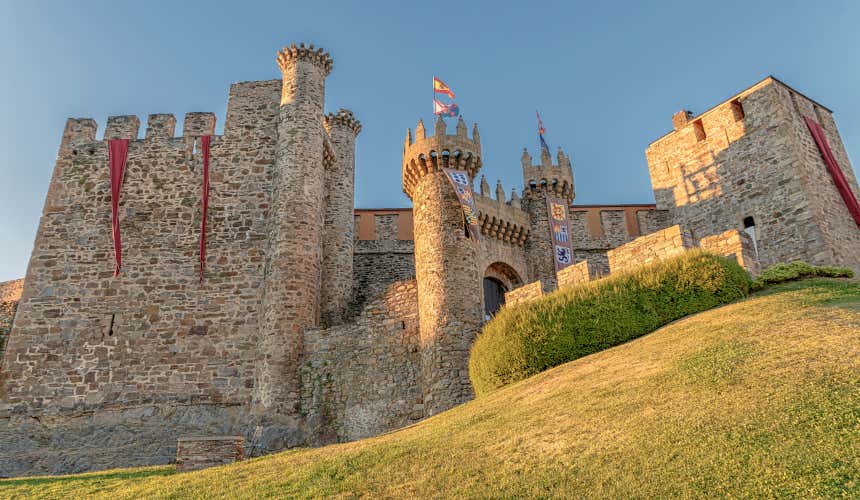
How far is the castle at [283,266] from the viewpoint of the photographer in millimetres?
16750

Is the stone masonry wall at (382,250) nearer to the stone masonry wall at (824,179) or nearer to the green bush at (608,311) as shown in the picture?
the green bush at (608,311)

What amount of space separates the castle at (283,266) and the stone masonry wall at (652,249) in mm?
51

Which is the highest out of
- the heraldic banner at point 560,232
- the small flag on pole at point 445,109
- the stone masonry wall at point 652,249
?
the small flag on pole at point 445,109

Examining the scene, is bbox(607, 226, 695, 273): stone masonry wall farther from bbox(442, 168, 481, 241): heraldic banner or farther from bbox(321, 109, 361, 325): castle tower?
bbox(321, 109, 361, 325): castle tower

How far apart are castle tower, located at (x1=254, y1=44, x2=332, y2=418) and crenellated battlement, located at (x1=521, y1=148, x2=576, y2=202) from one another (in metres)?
8.16

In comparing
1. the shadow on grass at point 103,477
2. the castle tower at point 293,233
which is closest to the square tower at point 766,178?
the castle tower at point 293,233

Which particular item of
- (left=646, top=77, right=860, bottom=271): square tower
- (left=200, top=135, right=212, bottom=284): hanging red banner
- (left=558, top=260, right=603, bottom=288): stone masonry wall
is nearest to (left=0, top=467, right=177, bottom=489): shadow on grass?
(left=200, top=135, right=212, bottom=284): hanging red banner

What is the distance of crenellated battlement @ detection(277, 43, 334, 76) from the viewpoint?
2147 centimetres

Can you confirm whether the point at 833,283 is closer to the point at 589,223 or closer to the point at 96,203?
the point at 589,223

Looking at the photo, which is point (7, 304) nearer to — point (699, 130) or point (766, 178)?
point (766, 178)

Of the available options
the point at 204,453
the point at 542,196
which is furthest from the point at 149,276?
the point at 542,196

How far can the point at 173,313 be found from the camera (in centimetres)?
1891

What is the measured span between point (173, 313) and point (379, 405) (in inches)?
289

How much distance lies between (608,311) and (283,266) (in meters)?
10.0
